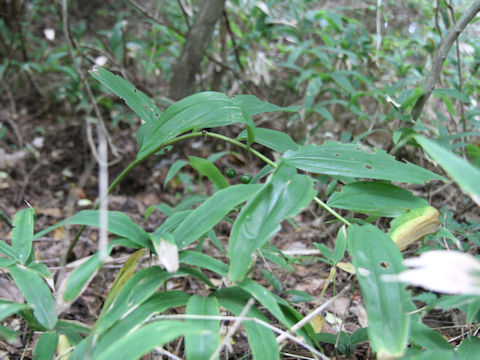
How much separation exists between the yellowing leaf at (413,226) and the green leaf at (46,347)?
77cm

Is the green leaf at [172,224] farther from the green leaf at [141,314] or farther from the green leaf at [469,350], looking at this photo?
the green leaf at [469,350]

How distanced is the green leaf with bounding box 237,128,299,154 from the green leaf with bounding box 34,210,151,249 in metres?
0.37

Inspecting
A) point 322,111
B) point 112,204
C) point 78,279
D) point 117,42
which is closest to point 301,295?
point 78,279

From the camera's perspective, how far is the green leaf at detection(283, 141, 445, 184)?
0.75 meters

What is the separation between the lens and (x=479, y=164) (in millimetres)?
1123

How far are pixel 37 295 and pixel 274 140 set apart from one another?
0.67m

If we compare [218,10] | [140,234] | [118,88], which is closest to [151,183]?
[218,10]

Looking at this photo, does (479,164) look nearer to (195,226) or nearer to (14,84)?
(195,226)

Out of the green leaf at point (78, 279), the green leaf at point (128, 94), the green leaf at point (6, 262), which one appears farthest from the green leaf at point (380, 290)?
the green leaf at point (6, 262)

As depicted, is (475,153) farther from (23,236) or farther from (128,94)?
(23,236)

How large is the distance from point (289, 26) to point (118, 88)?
1.79 metres

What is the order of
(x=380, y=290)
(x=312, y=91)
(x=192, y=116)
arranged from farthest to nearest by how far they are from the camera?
1. (x=312, y=91)
2. (x=192, y=116)
3. (x=380, y=290)

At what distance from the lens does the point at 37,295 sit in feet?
2.46

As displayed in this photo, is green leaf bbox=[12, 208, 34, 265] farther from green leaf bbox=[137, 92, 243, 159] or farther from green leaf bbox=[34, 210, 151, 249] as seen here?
green leaf bbox=[137, 92, 243, 159]
